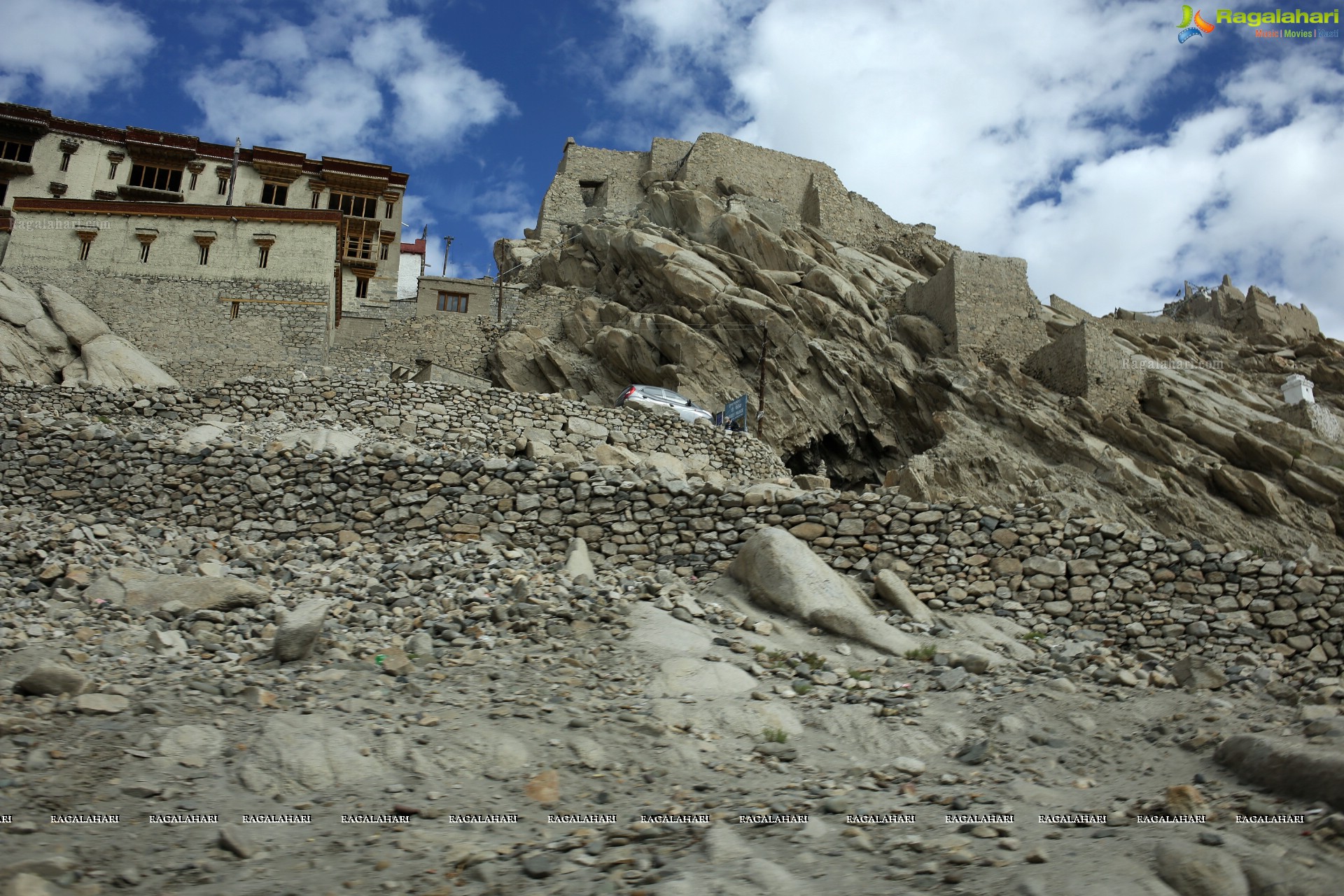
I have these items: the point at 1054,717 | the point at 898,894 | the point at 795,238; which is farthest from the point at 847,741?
the point at 795,238

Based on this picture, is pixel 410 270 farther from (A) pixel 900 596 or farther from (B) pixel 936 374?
(A) pixel 900 596

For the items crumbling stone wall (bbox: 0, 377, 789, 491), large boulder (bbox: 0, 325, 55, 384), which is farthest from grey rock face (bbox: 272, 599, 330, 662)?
large boulder (bbox: 0, 325, 55, 384)

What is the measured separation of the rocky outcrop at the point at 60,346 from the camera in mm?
23172

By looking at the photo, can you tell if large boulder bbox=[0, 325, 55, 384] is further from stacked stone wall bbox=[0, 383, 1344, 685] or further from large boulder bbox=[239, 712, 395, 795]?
large boulder bbox=[239, 712, 395, 795]

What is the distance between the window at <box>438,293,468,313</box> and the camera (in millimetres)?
36438

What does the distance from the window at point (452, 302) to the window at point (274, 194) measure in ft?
48.7

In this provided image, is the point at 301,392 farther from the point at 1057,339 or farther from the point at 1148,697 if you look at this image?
the point at 1057,339

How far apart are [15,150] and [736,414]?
4007cm

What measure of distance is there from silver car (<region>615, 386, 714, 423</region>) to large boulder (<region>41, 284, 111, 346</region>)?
16.2 m

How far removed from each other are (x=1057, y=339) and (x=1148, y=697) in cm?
2397

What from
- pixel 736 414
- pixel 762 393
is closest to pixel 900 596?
pixel 736 414

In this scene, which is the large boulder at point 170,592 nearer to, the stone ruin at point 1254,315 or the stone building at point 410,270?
the stone building at point 410,270

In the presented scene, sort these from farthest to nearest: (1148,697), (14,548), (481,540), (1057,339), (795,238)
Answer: (795,238)
(1057,339)
(481,540)
(14,548)
(1148,697)

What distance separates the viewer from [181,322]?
89.8 feet
